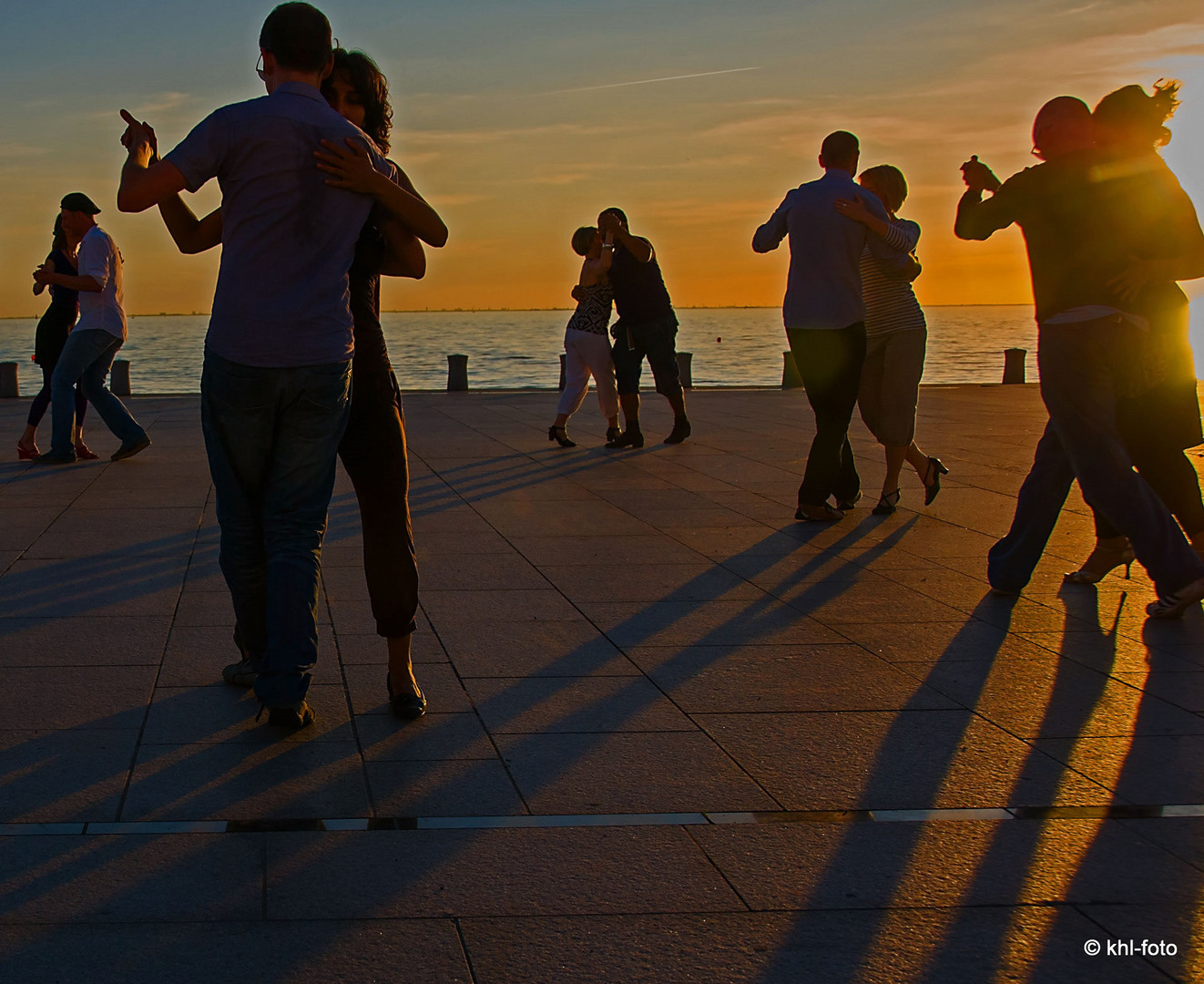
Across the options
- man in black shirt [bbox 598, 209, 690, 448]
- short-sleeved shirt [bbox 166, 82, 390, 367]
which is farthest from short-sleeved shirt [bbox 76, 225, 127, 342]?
short-sleeved shirt [bbox 166, 82, 390, 367]

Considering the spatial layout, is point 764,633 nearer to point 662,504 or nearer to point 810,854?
point 810,854

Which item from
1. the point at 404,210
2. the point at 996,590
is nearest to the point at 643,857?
the point at 404,210

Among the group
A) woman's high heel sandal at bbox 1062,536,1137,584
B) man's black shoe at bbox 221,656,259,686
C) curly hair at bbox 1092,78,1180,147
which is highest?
curly hair at bbox 1092,78,1180,147

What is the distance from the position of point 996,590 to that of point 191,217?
3525 millimetres

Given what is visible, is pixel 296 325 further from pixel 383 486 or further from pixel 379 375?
pixel 383 486

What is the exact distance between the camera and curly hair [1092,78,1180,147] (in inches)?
204

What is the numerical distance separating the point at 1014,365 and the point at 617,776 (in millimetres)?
20972

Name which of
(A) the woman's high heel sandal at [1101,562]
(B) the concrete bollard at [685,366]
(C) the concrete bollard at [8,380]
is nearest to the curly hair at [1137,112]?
(A) the woman's high heel sandal at [1101,562]

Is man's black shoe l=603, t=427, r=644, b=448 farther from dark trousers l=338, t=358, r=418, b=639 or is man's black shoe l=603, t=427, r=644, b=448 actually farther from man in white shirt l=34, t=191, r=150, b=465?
dark trousers l=338, t=358, r=418, b=639

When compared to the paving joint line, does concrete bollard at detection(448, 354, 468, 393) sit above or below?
below

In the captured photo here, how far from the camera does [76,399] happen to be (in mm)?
10195

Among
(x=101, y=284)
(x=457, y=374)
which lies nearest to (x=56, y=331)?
(x=101, y=284)

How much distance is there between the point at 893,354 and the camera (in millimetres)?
7691

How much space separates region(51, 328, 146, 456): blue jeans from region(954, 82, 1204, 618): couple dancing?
6797 mm
